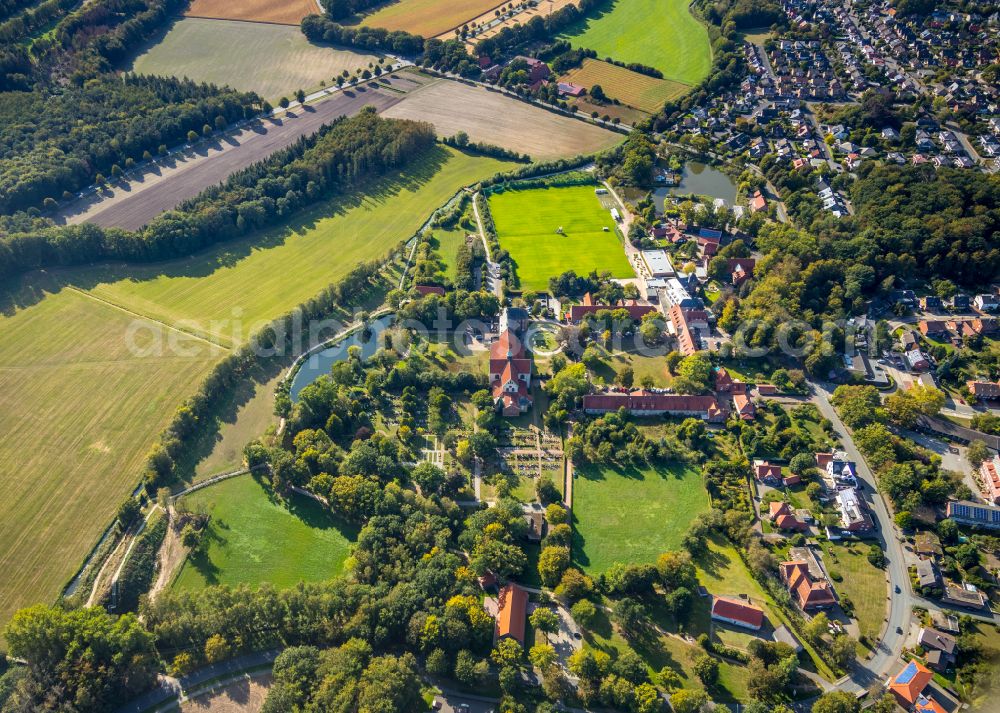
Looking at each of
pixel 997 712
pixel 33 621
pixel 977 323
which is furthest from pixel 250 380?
pixel 977 323

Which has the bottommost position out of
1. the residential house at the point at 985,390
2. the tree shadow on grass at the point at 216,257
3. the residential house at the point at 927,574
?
the residential house at the point at 927,574

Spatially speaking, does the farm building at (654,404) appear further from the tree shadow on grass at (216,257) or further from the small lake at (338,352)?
the tree shadow on grass at (216,257)

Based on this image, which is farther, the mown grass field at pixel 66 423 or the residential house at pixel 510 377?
the residential house at pixel 510 377

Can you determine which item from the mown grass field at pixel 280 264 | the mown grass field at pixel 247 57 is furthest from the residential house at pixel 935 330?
the mown grass field at pixel 247 57

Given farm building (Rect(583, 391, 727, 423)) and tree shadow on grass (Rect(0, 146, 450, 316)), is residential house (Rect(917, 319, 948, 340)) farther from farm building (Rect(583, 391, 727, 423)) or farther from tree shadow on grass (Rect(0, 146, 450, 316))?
tree shadow on grass (Rect(0, 146, 450, 316))

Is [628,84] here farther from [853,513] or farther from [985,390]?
[853,513]

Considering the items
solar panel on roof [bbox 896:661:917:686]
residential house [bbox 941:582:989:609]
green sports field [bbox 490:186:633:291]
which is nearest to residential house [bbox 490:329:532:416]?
green sports field [bbox 490:186:633:291]
